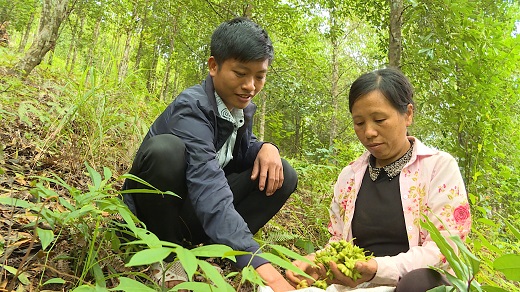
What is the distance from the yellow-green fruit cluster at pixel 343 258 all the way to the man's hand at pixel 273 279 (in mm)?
170

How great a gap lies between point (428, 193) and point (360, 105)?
1.53ft

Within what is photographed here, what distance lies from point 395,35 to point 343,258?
8.98ft

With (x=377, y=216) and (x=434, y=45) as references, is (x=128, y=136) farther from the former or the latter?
(x=434, y=45)

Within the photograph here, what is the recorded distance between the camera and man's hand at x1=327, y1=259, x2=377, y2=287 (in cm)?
136

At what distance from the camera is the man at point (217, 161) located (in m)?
1.57

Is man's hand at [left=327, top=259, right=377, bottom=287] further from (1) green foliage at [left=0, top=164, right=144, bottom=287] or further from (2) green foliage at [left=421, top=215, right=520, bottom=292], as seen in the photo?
(1) green foliage at [left=0, top=164, right=144, bottom=287]

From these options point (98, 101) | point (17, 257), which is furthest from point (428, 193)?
point (98, 101)

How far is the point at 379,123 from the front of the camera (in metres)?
1.71

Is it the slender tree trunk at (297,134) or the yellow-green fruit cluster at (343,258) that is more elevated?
the slender tree trunk at (297,134)

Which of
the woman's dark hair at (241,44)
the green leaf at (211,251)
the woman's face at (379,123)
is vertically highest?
the woman's dark hair at (241,44)

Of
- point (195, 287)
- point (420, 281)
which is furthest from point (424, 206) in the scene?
point (195, 287)

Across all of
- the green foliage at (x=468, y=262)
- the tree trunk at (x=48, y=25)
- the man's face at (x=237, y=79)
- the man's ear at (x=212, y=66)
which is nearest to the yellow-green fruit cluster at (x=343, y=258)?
the green foliage at (x=468, y=262)

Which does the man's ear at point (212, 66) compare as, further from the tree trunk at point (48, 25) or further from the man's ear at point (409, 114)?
the tree trunk at point (48, 25)

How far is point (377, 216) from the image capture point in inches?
69.1
